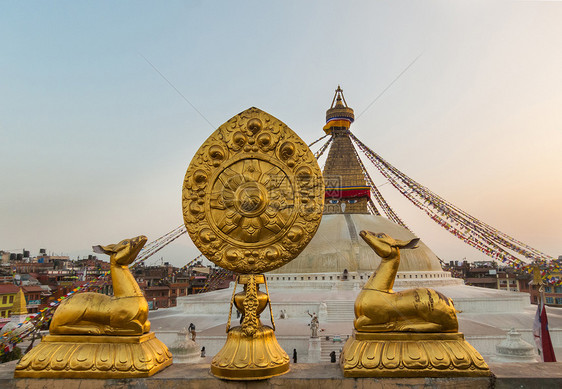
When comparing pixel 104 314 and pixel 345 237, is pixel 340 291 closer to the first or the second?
pixel 345 237

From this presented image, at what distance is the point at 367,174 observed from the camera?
23.1 metres

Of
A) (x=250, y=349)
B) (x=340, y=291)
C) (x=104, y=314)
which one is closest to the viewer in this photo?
(x=250, y=349)

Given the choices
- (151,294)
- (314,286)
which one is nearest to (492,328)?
Result: (314,286)

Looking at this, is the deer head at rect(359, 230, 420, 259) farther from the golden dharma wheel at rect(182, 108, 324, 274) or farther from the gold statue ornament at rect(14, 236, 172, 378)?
the gold statue ornament at rect(14, 236, 172, 378)

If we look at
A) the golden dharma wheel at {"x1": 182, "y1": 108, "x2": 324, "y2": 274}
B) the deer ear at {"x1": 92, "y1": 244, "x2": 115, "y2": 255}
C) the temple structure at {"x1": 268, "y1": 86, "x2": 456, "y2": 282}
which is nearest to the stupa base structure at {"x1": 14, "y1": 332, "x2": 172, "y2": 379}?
the deer ear at {"x1": 92, "y1": 244, "x2": 115, "y2": 255}

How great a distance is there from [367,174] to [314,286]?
9.07 metres

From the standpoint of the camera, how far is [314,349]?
31.9 feet

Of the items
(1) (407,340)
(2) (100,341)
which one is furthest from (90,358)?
(1) (407,340)

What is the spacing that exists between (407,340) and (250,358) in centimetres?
119

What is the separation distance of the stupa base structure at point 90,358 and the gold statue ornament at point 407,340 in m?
1.56

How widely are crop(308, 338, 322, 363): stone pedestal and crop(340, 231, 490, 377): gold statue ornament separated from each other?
7.08m

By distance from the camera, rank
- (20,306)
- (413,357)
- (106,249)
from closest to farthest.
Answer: (413,357) → (106,249) → (20,306)

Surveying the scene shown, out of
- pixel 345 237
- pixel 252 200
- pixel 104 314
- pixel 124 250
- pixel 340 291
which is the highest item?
pixel 345 237

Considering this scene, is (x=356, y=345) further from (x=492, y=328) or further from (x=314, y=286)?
(x=314, y=286)
